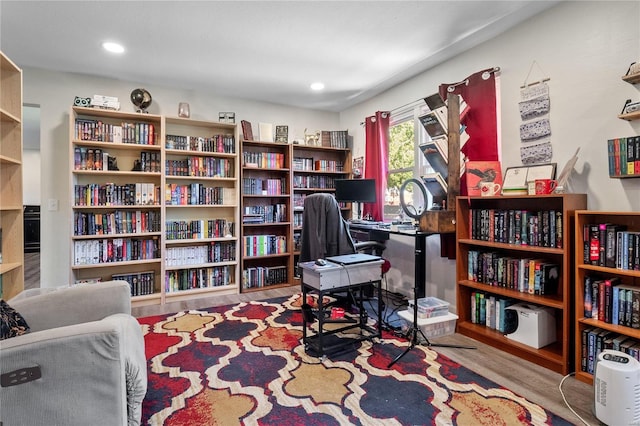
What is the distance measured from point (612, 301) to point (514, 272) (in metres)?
0.59

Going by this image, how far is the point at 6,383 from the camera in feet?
3.60

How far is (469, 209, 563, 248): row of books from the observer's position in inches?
83.5

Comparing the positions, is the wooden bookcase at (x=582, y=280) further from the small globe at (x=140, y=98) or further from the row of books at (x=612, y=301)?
the small globe at (x=140, y=98)

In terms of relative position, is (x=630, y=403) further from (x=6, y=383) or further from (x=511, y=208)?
(x=6, y=383)

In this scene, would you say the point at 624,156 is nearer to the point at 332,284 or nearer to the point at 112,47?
the point at 332,284

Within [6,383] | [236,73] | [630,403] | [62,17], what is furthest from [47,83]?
[630,403]

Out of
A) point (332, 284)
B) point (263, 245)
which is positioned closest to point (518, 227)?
point (332, 284)

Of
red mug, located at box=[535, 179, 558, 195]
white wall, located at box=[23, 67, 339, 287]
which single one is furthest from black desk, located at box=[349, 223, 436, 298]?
white wall, located at box=[23, 67, 339, 287]

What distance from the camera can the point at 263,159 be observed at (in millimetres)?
4230

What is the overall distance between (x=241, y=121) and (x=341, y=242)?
2316mm

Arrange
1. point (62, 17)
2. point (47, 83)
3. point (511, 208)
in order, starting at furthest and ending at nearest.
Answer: point (47, 83), point (511, 208), point (62, 17)

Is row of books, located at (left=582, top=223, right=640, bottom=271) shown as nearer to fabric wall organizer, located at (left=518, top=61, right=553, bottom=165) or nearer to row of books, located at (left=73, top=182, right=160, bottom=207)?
fabric wall organizer, located at (left=518, top=61, right=553, bottom=165)

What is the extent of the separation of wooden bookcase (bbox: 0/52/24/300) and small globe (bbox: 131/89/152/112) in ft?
4.57

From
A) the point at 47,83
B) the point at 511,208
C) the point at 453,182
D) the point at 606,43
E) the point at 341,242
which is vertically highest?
the point at 47,83
